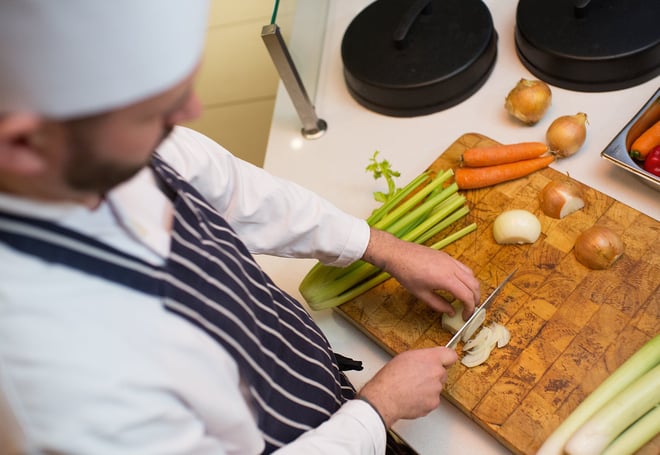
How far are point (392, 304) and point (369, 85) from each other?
1.92 ft

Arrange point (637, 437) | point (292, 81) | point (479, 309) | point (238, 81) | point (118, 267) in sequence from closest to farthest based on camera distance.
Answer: point (118, 267), point (637, 437), point (479, 309), point (292, 81), point (238, 81)

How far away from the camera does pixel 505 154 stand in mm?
1288

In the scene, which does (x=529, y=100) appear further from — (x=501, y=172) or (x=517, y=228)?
(x=517, y=228)

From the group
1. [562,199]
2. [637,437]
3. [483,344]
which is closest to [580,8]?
[562,199]

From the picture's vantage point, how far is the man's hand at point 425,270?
1037mm

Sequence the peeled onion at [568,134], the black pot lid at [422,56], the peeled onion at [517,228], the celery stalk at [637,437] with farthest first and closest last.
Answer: the black pot lid at [422,56] < the peeled onion at [568,134] < the peeled onion at [517,228] < the celery stalk at [637,437]

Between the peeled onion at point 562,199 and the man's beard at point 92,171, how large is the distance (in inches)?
34.1

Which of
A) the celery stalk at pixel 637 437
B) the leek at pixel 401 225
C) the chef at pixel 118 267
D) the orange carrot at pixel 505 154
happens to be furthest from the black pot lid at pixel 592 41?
the chef at pixel 118 267

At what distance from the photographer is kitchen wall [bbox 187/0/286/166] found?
2506 millimetres

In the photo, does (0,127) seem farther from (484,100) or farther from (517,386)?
(484,100)

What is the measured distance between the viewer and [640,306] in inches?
40.9

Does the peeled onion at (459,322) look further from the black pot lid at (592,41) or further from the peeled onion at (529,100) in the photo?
the black pot lid at (592,41)

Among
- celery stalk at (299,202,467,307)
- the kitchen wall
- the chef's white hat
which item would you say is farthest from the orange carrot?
the kitchen wall

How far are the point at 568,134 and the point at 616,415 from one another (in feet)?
1.97
